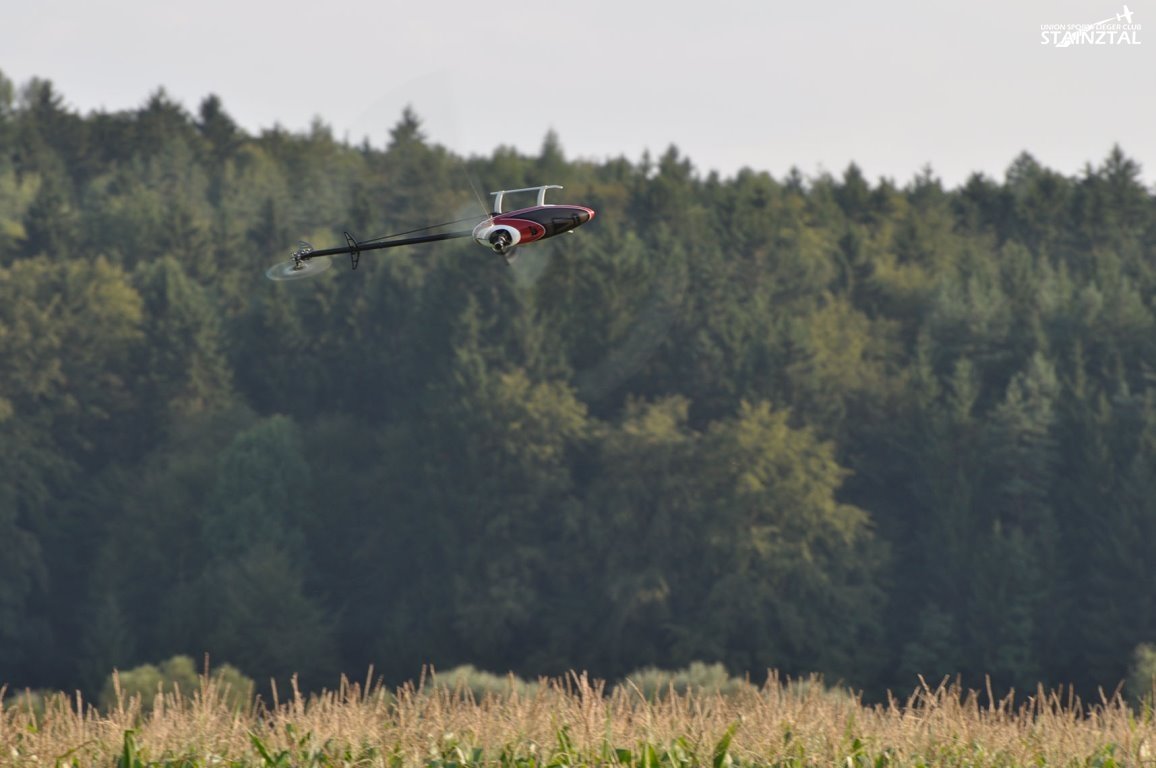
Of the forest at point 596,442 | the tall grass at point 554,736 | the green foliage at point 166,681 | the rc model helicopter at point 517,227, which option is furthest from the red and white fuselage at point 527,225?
the forest at point 596,442

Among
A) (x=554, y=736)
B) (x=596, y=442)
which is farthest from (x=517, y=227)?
(x=596, y=442)

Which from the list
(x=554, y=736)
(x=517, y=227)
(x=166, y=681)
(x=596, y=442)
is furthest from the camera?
(x=596, y=442)

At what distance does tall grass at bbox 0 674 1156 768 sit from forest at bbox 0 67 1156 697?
60265mm

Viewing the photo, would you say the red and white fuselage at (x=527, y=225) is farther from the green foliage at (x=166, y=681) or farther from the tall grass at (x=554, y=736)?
the green foliage at (x=166, y=681)

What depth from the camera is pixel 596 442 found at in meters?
89.7

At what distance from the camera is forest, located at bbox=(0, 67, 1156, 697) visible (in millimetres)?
80875

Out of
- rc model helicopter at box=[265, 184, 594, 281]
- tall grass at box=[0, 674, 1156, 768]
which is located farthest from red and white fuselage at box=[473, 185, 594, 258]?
tall grass at box=[0, 674, 1156, 768]

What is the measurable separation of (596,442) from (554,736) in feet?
236

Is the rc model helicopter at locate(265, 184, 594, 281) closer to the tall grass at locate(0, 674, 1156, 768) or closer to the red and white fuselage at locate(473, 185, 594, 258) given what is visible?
the red and white fuselage at locate(473, 185, 594, 258)

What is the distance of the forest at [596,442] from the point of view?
80.9 metres

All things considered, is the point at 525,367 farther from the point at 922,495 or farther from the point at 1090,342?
the point at 1090,342

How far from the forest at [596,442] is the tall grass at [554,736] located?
198ft

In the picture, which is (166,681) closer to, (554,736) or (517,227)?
(554,736)

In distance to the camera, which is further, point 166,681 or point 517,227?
point 166,681
